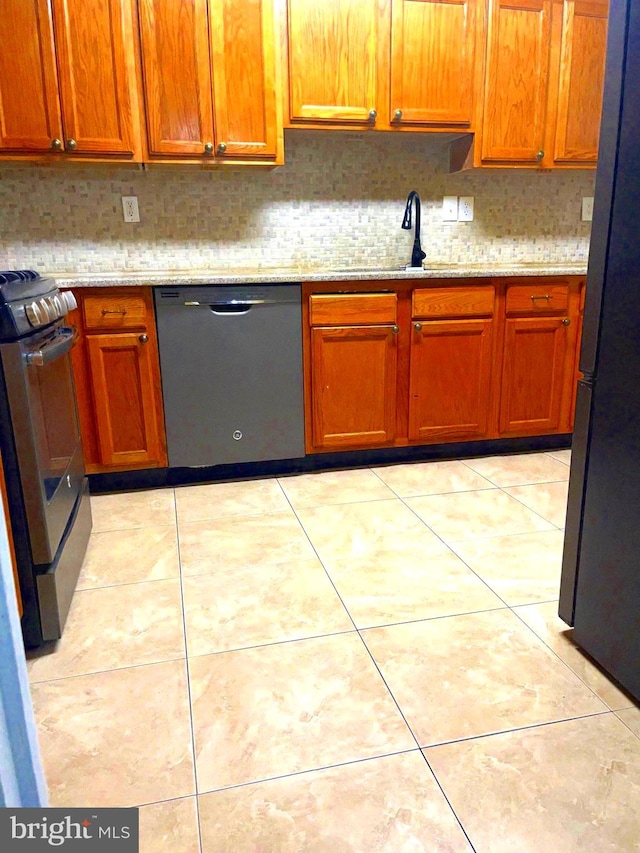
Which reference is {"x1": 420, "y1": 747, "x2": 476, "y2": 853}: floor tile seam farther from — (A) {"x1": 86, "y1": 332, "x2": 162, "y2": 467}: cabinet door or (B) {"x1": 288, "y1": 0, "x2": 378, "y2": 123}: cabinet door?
(B) {"x1": 288, "y1": 0, "x2": 378, "y2": 123}: cabinet door

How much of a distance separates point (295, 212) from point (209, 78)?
2.34ft

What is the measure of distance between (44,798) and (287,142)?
2.86m

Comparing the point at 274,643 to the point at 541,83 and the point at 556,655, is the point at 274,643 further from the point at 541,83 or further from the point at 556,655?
the point at 541,83

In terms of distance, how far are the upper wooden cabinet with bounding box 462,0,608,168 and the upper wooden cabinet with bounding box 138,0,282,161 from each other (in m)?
1.01

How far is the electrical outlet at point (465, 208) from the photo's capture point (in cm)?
327

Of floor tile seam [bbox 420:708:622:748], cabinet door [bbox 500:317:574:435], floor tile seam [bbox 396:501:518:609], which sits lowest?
floor tile seam [bbox 396:501:518:609]

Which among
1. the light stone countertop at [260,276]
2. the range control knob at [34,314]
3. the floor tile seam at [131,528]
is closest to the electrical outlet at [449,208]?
the light stone countertop at [260,276]

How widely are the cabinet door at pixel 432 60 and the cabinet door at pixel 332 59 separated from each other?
0.38ft

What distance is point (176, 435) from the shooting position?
268 cm

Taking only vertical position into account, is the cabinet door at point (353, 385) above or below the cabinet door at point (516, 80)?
below

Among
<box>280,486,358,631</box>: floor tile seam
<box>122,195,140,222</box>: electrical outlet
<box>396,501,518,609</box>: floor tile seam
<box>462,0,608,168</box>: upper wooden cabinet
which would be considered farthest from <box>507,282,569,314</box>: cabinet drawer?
<box>122,195,140,222</box>: electrical outlet

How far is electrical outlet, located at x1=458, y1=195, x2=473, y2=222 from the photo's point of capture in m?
3.27

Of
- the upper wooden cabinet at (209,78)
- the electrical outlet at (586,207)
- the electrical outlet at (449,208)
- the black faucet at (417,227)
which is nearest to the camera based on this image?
the upper wooden cabinet at (209,78)

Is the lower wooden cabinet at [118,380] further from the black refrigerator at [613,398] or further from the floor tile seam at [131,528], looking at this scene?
the black refrigerator at [613,398]
